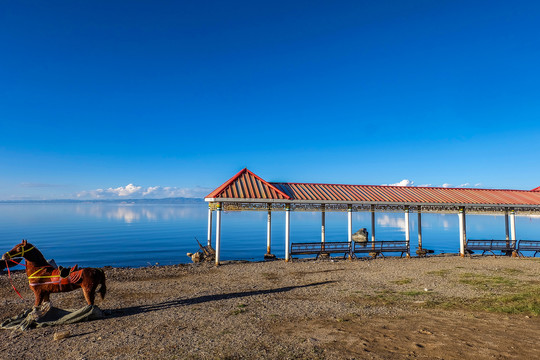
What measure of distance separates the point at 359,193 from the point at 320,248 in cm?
433

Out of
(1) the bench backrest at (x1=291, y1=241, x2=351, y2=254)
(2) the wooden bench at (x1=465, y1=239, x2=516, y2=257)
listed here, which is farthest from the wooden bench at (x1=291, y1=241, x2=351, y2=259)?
(2) the wooden bench at (x1=465, y1=239, x2=516, y2=257)

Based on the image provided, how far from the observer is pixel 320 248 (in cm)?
1767

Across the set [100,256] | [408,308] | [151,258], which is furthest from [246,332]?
[100,256]

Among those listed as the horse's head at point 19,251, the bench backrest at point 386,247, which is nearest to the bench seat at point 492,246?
the bench backrest at point 386,247

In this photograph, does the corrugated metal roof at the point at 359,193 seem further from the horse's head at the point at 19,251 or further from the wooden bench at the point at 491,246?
the horse's head at the point at 19,251

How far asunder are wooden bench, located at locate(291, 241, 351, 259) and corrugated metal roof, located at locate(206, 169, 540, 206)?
2350 millimetres

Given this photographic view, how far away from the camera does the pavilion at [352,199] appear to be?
54.4 feet

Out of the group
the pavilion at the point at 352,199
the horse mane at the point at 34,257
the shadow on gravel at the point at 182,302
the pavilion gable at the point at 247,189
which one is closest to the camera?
the horse mane at the point at 34,257

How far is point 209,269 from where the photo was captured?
605 inches

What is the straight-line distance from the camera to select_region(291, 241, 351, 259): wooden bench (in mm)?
17312

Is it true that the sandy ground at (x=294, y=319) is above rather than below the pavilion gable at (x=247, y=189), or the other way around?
below

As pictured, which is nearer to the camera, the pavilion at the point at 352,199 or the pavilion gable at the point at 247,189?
the pavilion gable at the point at 247,189

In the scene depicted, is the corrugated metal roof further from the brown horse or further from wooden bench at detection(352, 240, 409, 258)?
the brown horse

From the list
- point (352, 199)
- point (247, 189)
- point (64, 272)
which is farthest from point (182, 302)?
point (352, 199)
